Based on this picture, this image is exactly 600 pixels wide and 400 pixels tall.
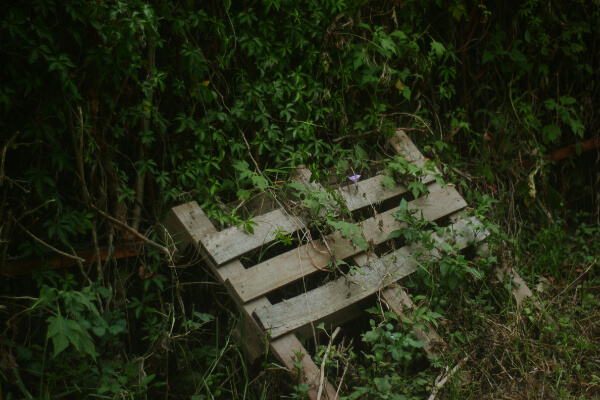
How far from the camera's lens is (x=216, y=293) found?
291 cm

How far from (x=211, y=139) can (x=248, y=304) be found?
0.91 m

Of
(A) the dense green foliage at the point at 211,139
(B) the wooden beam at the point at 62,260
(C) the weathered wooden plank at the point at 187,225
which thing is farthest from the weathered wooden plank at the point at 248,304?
(B) the wooden beam at the point at 62,260

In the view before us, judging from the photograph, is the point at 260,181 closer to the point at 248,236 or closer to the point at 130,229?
the point at 248,236

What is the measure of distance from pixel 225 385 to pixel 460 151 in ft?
7.59

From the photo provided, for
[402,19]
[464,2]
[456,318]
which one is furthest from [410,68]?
[456,318]

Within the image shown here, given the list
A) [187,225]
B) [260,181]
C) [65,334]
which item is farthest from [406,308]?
[65,334]

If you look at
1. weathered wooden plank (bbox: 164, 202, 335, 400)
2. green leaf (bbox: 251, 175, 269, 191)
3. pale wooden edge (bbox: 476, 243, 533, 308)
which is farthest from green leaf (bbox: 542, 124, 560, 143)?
weathered wooden plank (bbox: 164, 202, 335, 400)

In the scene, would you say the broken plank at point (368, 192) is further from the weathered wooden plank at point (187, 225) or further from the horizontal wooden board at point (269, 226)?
the weathered wooden plank at point (187, 225)

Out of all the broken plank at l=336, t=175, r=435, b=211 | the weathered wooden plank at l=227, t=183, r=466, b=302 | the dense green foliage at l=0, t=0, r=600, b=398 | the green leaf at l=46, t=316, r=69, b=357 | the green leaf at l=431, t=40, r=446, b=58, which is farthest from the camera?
the green leaf at l=431, t=40, r=446, b=58

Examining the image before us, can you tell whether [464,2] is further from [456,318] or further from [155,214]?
[155,214]

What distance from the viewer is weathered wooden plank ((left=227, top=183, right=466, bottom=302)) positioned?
259 centimetres

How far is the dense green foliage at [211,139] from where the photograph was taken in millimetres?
2352

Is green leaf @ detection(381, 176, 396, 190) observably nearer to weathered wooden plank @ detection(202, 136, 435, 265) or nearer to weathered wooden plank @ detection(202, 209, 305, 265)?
weathered wooden plank @ detection(202, 136, 435, 265)

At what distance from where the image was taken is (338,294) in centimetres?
270
